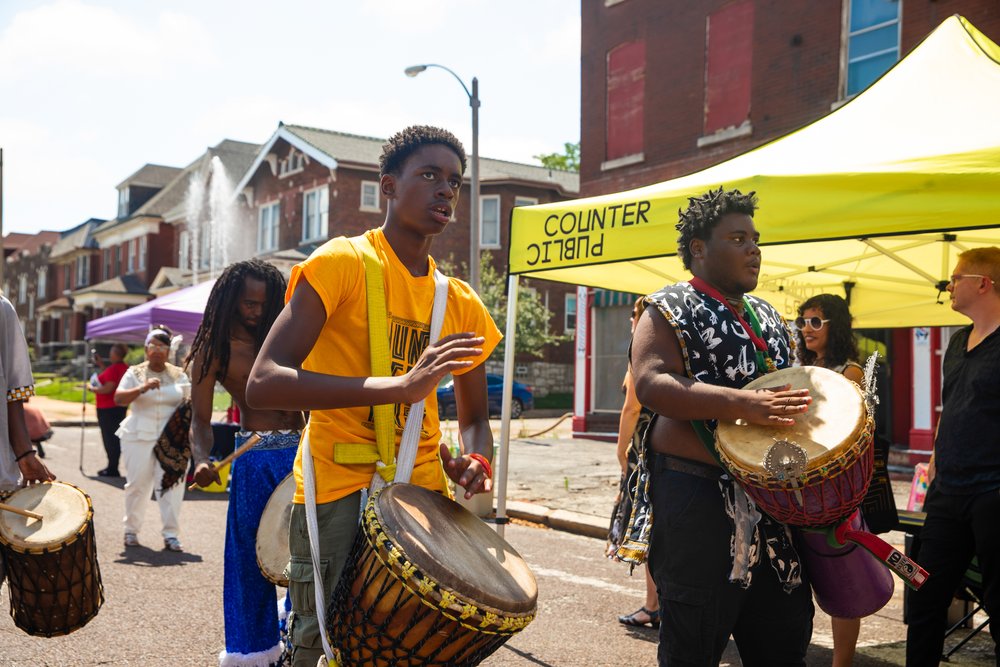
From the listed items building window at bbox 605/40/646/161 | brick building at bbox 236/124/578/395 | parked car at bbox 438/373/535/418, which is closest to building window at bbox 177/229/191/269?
brick building at bbox 236/124/578/395

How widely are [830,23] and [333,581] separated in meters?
14.6

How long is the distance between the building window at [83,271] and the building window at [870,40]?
51299mm

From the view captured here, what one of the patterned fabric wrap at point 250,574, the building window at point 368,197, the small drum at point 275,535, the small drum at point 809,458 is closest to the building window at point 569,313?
the building window at point 368,197

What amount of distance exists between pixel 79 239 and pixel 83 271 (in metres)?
2.36

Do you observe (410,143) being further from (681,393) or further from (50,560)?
(50,560)

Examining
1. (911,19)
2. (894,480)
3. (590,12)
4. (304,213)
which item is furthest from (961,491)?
(304,213)

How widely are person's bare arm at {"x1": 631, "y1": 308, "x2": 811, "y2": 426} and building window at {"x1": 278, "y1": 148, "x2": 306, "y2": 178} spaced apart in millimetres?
33130

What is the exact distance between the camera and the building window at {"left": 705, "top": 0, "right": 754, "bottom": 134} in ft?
52.7

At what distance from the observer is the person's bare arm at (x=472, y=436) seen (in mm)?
2547

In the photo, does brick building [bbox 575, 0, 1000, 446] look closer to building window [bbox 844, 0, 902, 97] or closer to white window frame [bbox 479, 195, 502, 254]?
building window [bbox 844, 0, 902, 97]

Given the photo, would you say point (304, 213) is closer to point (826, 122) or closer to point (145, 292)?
point (145, 292)

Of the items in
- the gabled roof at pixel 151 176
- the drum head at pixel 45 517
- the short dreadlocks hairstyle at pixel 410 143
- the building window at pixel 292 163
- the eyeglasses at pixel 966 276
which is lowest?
the drum head at pixel 45 517

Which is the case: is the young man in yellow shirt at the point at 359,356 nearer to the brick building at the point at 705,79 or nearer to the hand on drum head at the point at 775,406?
the hand on drum head at the point at 775,406

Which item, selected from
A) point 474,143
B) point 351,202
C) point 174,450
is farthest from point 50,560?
point 351,202
